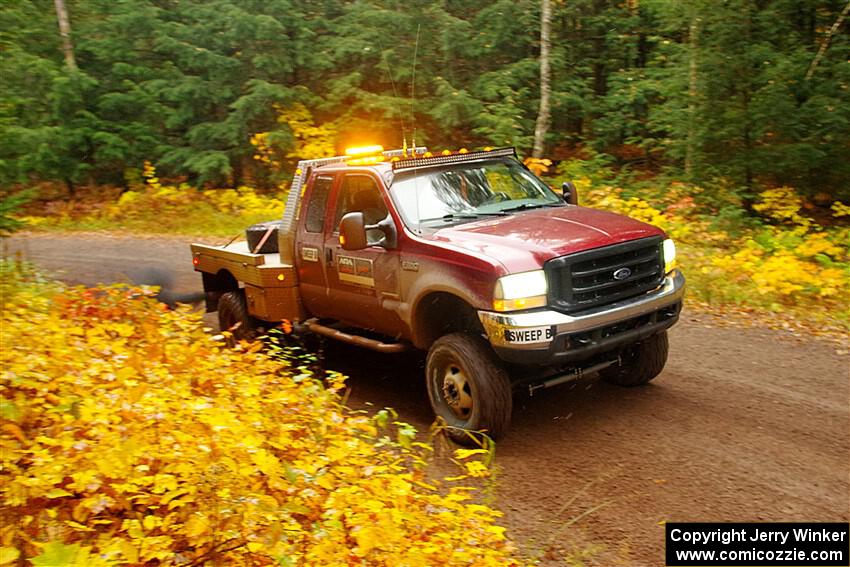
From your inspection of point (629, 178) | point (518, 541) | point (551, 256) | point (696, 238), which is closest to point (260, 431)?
point (518, 541)

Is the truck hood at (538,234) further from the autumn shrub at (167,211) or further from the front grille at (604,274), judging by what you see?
the autumn shrub at (167,211)

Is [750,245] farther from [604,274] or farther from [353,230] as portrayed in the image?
[353,230]

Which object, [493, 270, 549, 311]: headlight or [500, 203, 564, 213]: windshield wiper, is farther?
[500, 203, 564, 213]: windshield wiper

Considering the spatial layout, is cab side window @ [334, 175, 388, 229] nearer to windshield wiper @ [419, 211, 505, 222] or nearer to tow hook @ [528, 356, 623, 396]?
windshield wiper @ [419, 211, 505, 222]

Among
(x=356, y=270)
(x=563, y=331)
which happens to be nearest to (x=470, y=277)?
(x=563, y=331)

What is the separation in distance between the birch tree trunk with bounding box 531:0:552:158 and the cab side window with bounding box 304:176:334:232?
1009 cm

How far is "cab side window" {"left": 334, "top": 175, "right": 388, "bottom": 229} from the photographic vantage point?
250 inches

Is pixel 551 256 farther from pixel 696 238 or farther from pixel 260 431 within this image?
pixel 696 238

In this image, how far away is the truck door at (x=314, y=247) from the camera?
22.7 ft

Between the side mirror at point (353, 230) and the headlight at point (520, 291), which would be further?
the side mirror at point (353, 230)

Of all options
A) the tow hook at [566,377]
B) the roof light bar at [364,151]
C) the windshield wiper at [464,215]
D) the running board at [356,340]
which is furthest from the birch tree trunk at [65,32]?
the tow hook at [566,377]

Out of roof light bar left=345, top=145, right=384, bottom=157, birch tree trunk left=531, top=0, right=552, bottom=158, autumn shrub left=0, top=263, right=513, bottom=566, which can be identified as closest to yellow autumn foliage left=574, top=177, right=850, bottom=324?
birch tree trunk left=531, top=0, right=552, bottom=158

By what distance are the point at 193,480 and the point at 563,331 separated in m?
2.64

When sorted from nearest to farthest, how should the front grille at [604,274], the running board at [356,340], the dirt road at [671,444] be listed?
1. the dirt road at [671,444]
2. the front grille at [604,274]
3. the running board at [356,340]
